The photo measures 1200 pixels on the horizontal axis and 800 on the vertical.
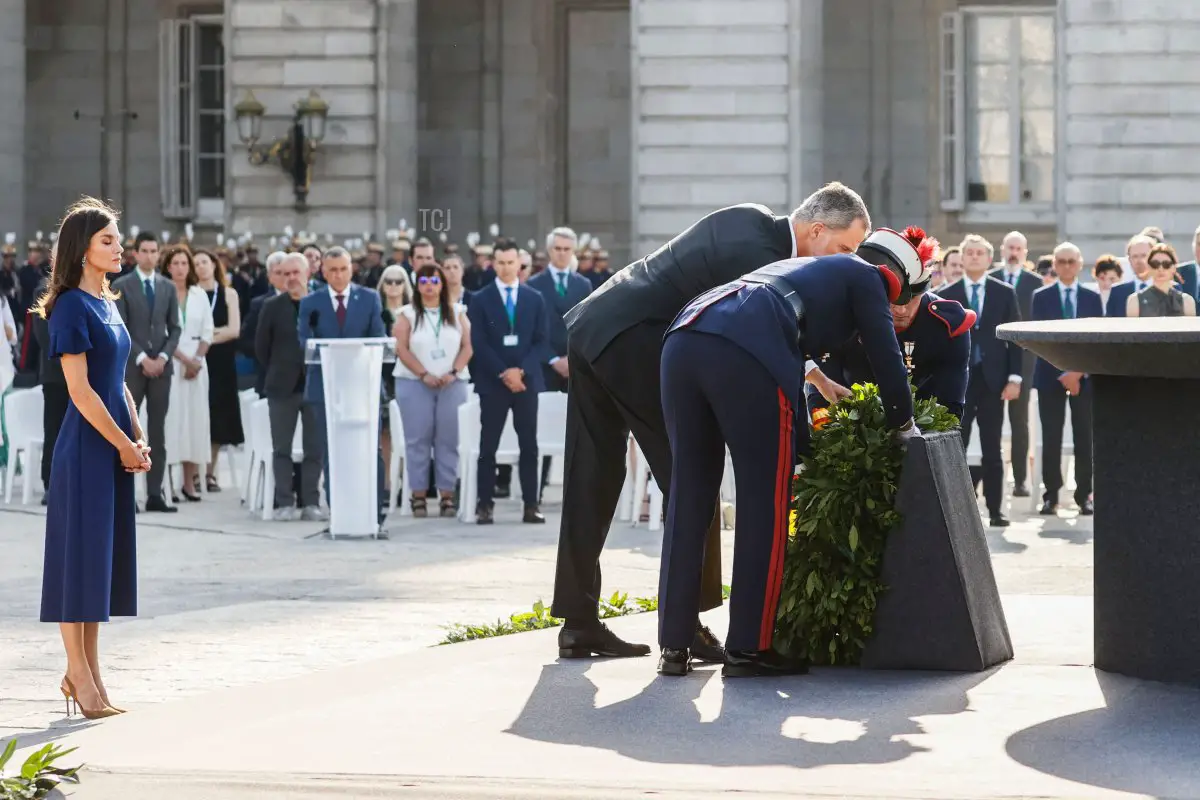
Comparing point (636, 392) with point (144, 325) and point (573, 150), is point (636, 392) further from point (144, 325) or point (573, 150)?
point (573, 150)

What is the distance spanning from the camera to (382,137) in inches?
951

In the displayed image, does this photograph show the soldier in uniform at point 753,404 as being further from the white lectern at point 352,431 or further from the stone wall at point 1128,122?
the stone wall at point 1128,122

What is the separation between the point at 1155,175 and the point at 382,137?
28.4 feet

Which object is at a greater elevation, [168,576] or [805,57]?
[805,57]

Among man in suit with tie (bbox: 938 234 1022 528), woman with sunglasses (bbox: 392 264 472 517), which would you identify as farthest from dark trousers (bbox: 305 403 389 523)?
man in suit with tie (bbox: 938 234 1022 528)

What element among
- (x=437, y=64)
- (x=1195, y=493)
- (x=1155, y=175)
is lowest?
(x=1195, y=493)

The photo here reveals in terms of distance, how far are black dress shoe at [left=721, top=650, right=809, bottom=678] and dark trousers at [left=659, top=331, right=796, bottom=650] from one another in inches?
1.5

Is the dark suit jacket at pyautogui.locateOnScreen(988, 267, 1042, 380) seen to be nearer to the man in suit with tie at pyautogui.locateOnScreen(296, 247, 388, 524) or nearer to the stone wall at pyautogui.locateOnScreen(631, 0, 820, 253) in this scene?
the man in suit with tie at pyautogui.locateOnScreen(296, 247, 388, 524)

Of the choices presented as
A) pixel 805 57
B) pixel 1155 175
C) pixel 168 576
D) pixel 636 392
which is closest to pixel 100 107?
pixel 805 57

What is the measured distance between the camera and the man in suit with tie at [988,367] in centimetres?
1309

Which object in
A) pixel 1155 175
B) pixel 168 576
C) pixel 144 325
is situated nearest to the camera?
pixel 168 576

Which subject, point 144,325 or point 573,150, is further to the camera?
point 573,150

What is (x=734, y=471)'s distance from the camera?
6.64m

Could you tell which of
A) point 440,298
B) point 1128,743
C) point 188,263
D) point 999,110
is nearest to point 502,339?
point 440,298
